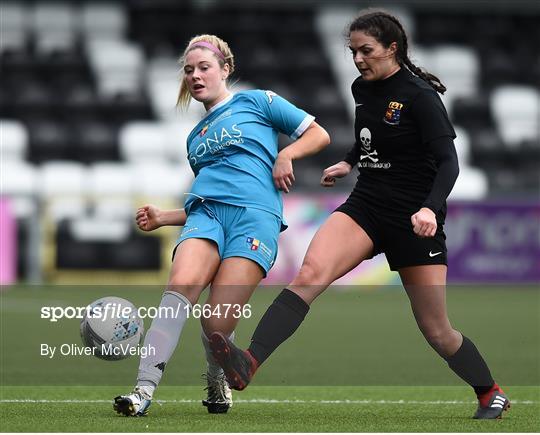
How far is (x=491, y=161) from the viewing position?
2317 centimetres

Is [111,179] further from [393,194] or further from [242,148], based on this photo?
[393,194]

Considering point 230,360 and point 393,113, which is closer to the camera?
point 230,360

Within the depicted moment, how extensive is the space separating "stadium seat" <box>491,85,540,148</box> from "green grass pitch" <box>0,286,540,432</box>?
9688 mm

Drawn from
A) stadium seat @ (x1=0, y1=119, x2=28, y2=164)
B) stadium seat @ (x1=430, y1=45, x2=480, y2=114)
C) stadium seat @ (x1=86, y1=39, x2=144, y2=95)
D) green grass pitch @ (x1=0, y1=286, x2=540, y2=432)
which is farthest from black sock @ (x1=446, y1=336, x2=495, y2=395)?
stadium seat @ (x1=430, y1=45, x2=480, y2=114)

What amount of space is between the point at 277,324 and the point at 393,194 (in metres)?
0.85

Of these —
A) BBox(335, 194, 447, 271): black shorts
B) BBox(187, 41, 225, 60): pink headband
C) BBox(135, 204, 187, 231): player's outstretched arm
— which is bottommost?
BBox(135, 204, 187, 231): player's outstretched arm

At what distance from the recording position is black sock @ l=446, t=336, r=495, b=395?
615 centimetres

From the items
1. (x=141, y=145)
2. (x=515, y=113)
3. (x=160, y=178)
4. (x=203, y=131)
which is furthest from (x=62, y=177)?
(x=203, y=131)

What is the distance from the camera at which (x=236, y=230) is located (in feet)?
19.6

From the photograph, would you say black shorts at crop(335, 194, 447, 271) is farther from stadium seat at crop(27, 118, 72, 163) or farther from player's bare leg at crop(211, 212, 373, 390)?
stadium seat at crop(27, 118, 72, 163)

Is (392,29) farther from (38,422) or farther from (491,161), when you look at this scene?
(491,161)

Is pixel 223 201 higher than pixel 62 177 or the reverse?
higher

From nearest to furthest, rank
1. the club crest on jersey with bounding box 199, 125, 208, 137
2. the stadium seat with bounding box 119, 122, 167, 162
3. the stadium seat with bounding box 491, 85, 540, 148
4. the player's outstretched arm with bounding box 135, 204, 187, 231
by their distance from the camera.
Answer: the club crest on jersey with bounding box 199, 125, 208, 137, the player's outstretched arm with bounding box 135, 204, 187, 231, the stadium seat with bounding box 119, 122, 167, 162, the stadium seat with bounding box 491, 85, 540, 148

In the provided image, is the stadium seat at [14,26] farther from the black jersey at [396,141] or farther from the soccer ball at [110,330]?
the black jersey at [396,141]
